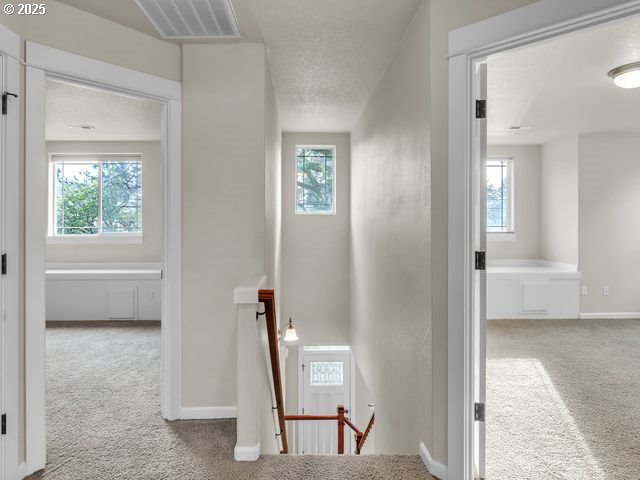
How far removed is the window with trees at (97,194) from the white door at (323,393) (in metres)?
3.56

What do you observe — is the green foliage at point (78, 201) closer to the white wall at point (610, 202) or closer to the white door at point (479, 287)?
the white door at point (479, 287)

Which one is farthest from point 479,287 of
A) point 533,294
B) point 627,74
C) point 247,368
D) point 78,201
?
point 78,201

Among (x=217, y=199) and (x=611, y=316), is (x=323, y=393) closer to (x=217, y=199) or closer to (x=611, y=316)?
(x=611, y=316)

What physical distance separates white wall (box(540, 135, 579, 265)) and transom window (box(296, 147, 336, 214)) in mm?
3434

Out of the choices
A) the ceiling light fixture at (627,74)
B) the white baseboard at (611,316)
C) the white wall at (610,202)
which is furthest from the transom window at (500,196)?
the ceiling light fixture at (627,74)

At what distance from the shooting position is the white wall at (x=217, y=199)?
2717 mm

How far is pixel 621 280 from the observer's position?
A: 5.79m

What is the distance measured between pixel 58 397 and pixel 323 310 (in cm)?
376

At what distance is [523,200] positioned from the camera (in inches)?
259

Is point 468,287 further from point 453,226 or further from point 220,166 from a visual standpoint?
point 220,166

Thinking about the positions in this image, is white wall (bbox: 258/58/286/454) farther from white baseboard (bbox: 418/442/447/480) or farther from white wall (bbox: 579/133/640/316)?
white wall (bbox: 579/133/640/316)

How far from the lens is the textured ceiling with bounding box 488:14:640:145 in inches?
116

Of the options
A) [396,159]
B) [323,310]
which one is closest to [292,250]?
[323,310]

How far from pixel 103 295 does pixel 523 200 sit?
260 inches
